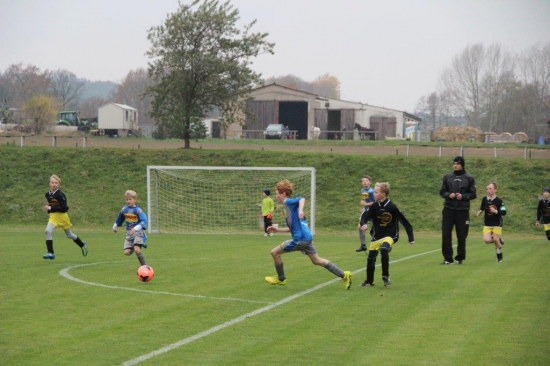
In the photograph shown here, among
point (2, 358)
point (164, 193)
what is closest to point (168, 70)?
point (164, 193)

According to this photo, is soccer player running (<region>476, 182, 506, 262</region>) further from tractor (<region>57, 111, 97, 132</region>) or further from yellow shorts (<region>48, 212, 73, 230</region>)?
tractor (<region>57, 111, 97, 132</region>)

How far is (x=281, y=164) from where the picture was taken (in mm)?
44562

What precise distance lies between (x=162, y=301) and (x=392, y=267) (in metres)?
6.97

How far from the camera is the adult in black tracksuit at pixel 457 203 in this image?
18156 millimetres

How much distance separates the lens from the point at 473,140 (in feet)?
218

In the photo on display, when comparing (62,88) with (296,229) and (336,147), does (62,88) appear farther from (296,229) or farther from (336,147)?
(296,229)

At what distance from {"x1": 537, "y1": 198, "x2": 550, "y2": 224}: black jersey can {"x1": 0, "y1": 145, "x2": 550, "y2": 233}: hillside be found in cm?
1172

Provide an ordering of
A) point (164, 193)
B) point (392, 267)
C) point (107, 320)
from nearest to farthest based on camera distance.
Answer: point (107, 320) < point (392, 267) < point (164, 193)

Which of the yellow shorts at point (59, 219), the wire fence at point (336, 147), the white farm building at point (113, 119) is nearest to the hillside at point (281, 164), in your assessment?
the wire fence at point (336, 147)

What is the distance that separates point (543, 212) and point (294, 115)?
4773 centimetres

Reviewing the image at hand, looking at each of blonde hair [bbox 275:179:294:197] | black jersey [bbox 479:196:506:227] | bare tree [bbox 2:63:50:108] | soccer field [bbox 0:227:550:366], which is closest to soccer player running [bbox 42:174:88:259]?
soccer field [bbox 0:227:550:366]

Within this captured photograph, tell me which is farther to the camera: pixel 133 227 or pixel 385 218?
pixel 133 227

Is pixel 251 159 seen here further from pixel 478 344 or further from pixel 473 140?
pixel 478 344

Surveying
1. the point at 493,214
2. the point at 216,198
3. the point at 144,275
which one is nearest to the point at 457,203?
the point at 493,214
